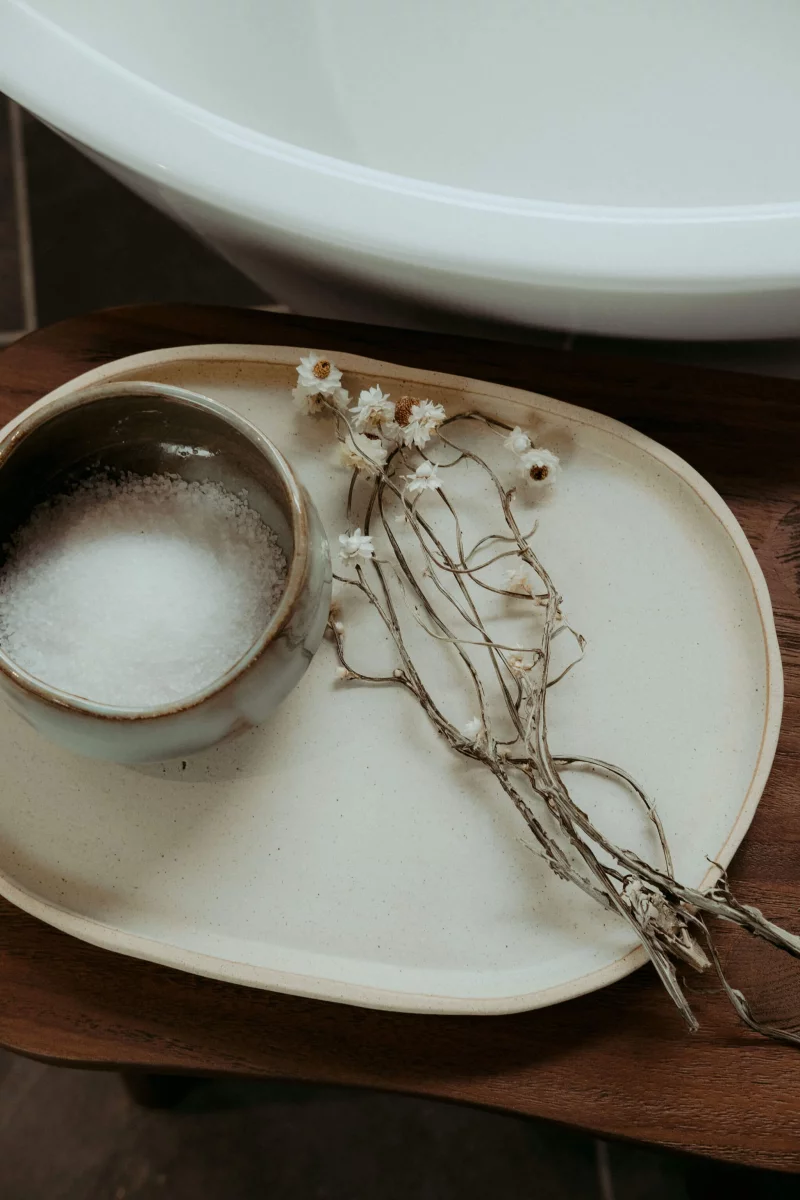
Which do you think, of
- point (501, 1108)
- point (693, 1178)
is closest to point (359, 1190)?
point (693, 1178)

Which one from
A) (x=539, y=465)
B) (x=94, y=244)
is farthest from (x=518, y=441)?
(x=94, y=244)

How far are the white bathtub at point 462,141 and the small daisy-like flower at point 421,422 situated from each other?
0.08 meters

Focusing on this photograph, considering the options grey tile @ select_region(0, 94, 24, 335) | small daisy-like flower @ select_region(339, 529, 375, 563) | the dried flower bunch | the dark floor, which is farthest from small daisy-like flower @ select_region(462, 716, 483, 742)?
grey tile @ select_region(0, 94, 24, 335)

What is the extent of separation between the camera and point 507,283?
0.55 metres

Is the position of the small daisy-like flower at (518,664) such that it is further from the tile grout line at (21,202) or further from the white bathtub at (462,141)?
the tile grout line at (21,202)

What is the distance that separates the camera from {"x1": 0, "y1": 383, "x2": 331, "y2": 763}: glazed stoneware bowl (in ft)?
1.42

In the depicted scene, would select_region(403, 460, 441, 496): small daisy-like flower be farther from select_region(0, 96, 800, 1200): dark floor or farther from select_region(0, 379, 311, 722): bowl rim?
select_region(0, 96, 800, 1200): dark floor

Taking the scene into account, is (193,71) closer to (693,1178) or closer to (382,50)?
(382,50)

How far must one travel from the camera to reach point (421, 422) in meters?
0.54

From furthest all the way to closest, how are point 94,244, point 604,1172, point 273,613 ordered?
point 94,244 → point 604,1172 → point 273,613

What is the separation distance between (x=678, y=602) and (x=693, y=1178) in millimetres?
627

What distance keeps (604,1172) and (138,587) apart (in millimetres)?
816

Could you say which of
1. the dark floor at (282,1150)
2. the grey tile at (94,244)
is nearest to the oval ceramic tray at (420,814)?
the dark floor at (282,1150)

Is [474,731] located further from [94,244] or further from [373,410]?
[94,244]
